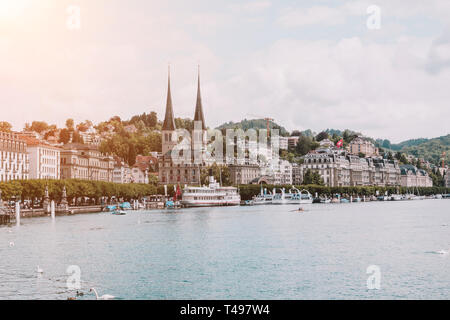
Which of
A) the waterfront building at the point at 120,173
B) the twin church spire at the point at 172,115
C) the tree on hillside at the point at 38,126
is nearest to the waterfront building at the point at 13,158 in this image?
the waterfront building at the point at 120,173

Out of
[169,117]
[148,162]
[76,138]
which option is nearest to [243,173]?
[169,117]

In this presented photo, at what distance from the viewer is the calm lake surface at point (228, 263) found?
89.6ft

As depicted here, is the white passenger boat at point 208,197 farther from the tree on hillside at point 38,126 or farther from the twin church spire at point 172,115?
the tree on hillside at point 38,126

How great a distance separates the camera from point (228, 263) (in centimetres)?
3594

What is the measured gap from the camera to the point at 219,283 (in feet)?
96.0

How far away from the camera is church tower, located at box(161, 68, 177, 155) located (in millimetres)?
179250

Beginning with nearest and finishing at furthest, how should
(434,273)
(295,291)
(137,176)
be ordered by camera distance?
1. (295,291)
2. (434,273)
3. (137,176)

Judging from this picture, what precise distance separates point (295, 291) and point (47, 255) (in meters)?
18.5

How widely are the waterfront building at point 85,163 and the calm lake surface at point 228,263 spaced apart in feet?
235

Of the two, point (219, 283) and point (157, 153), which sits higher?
point (157, 153)

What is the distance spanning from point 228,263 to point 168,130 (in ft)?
490

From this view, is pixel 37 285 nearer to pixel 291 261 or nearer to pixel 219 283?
pixel 219 283
